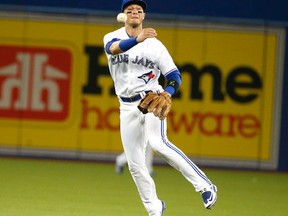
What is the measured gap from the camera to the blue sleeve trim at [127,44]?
8703 millimetres

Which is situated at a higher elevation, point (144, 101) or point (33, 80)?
point (144, 101)

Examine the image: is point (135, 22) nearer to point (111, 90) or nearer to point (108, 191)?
point (108, 191)

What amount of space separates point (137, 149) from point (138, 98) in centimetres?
51

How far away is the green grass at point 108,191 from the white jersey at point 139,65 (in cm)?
207

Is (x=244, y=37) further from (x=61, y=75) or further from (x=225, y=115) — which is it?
(x=61, y=75)

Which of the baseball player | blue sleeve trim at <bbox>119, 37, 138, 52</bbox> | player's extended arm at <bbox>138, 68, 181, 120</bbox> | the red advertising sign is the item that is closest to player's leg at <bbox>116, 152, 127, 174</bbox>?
the red advertising sign

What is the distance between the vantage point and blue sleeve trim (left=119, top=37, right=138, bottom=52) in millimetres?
8703

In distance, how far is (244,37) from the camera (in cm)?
1848

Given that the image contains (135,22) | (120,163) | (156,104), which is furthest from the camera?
(120,163)

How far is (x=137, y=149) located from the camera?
9.20 metres

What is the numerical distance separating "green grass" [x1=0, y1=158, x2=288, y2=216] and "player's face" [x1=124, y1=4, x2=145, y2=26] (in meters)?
2.66

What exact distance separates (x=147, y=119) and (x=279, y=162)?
9945 millimetres

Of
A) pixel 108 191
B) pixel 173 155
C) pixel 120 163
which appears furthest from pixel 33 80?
pixel 173 155

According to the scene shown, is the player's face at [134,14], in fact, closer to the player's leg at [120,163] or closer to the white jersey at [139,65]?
the white jersey at [139,65]
